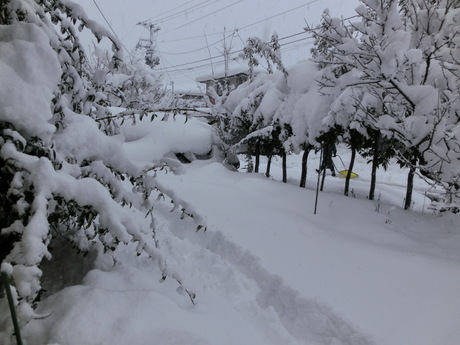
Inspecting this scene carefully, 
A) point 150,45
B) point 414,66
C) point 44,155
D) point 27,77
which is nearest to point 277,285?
point 44,155

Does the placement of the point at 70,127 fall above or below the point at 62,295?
above

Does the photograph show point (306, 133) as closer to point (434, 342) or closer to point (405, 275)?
point (405, 275)

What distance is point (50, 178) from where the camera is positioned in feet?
5.03

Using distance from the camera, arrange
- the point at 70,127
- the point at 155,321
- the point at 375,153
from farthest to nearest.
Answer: the point at 375,153 < the point at 70,127 < the point at 155,321

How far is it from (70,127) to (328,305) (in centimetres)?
215

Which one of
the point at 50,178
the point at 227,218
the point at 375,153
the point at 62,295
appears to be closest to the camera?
the point at 50,178

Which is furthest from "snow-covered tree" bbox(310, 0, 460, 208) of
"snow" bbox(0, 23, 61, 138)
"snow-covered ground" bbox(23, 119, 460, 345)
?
"snow" bbox(0, 23, 61, 138)

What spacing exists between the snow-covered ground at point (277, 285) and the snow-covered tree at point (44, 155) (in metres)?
0.29

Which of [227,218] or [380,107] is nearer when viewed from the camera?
[227,218]

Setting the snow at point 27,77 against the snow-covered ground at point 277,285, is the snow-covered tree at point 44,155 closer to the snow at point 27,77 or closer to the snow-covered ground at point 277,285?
the snow at point 27,77

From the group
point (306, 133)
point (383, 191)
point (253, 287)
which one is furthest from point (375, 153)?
point (253, 287)

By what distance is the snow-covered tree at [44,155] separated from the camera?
1437 mm

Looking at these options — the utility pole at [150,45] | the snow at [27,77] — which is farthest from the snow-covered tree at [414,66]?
the utility pole at [150,45]

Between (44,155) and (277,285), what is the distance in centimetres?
201
